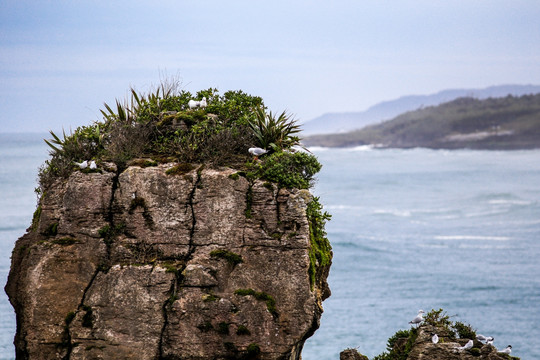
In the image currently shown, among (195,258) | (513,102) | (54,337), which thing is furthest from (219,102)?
(513,102)

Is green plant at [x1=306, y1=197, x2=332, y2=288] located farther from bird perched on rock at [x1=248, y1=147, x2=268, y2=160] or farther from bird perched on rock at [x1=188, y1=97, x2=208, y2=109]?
bird perched on rock at [x1=188, y1=97, x2=208, y2=109]

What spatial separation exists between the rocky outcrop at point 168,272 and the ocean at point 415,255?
3549mm

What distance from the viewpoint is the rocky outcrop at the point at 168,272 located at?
12.1 metres

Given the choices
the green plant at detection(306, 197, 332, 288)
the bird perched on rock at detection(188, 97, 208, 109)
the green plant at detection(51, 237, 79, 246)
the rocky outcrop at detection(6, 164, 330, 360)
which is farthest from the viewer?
the bird perched on rock at detection(188, 97, 208, 109)

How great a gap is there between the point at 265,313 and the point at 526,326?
2985 centimetres

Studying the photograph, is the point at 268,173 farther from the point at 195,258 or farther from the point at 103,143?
the point at 103,143

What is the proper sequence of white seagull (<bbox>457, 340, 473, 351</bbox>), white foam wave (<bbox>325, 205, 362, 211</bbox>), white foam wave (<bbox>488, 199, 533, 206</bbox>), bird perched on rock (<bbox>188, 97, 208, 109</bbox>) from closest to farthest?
white seagull (<bbox>457, 340, 473, 351</bbox>), bird perched on rock (<bbox>188, 97, 208, 109</bbox>), white foam wave (<bbox>325, 205, 362, 211</bbox>), white foam wave (<bbox>488, 199, 533, 206</bbox>)

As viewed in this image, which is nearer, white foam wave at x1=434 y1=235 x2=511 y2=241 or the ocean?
the ocean

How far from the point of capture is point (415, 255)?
58.6 meters

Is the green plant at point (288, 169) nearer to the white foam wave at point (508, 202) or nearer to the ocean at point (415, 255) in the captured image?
the ocean at point (415, 255)

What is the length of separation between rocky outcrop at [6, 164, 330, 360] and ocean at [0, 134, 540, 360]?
355 centimetres

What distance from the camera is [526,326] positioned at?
124 ft

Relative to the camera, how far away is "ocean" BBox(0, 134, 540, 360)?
121 ft

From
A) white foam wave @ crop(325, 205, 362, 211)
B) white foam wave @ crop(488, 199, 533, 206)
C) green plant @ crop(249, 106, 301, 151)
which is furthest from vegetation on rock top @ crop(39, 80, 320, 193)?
white foam wave @ crop(488, 199, 533, 206)
